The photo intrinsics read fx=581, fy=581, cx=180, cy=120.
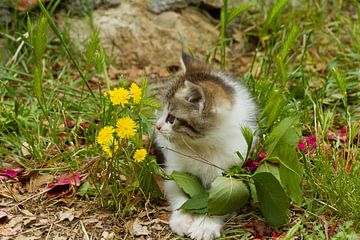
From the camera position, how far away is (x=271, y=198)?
9.79ft

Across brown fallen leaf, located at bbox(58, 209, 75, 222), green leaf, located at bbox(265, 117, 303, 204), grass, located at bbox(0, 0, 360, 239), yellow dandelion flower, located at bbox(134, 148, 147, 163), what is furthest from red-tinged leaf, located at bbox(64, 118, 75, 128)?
green leaf, located at bbox(265, 117, 303, 204)

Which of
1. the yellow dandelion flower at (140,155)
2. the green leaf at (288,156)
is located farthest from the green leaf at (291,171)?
the yellow dandelion flower at (140,155)

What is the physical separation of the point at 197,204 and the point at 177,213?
0.45 ft

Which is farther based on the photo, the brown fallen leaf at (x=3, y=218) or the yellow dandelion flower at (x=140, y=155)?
the brown fallen leaf at (x=3, y=218)

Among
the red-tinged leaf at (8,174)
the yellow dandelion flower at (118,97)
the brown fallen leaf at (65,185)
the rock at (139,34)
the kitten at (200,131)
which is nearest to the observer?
the yellow dandelion flower at (118,97)

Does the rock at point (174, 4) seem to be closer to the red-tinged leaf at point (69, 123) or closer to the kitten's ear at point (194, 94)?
the red-tinged leaf at point (69, 123)

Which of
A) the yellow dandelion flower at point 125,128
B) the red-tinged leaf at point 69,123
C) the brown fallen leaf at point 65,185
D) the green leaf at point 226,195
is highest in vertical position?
the yellow dandelion flower at point 125,128

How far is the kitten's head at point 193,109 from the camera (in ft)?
10.1

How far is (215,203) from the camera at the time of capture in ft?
9.77

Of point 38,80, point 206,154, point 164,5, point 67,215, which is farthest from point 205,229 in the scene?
point 164,5

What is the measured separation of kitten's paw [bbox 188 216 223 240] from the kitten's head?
44 cm

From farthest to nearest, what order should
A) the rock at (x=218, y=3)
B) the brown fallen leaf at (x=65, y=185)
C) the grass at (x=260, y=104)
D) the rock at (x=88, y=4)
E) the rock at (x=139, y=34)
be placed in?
the rock at (x=218, y=3) → the rock at (x=139, y=34) → the rock at (x=88, y=4) → the brown fallen leaf at (x=65, y=185) → the grass at (x=260, y=104)

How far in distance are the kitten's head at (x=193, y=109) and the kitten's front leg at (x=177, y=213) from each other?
12.9 inches

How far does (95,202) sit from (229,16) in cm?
144
